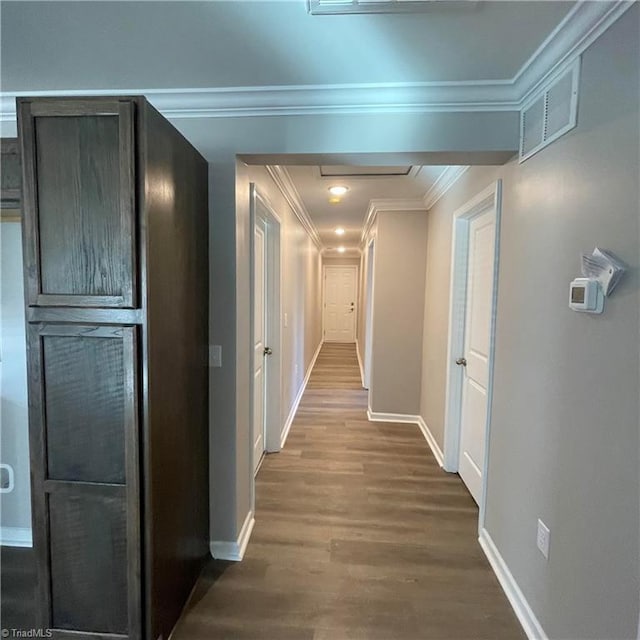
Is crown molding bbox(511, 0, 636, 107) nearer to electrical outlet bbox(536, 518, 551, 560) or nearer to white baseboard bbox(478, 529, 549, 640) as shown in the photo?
electrical outlet bbox(536, 518, 551, 560)

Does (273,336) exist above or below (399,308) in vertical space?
below

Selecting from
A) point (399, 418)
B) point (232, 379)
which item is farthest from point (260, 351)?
point (399, 418)

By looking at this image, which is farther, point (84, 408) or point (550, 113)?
point (550, 113)

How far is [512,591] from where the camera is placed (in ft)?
5.73

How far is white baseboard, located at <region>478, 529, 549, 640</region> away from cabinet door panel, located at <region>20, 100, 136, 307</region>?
6.82 feet

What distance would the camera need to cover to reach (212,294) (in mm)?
1914

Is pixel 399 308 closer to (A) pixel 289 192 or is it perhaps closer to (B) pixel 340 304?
(A) pixel 289 192

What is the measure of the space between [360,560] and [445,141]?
2.24 meters

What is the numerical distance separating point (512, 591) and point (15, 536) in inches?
106

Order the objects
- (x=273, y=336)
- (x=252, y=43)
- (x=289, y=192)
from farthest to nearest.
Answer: (x=289, y=192) < (x=273, y=336) < (x=252, y=43)

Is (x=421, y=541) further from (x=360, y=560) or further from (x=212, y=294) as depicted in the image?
(x=212, y=294)

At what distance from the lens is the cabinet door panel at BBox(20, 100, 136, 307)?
125 cm

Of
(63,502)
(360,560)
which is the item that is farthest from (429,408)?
(63,502)

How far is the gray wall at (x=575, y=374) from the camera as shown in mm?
1084
